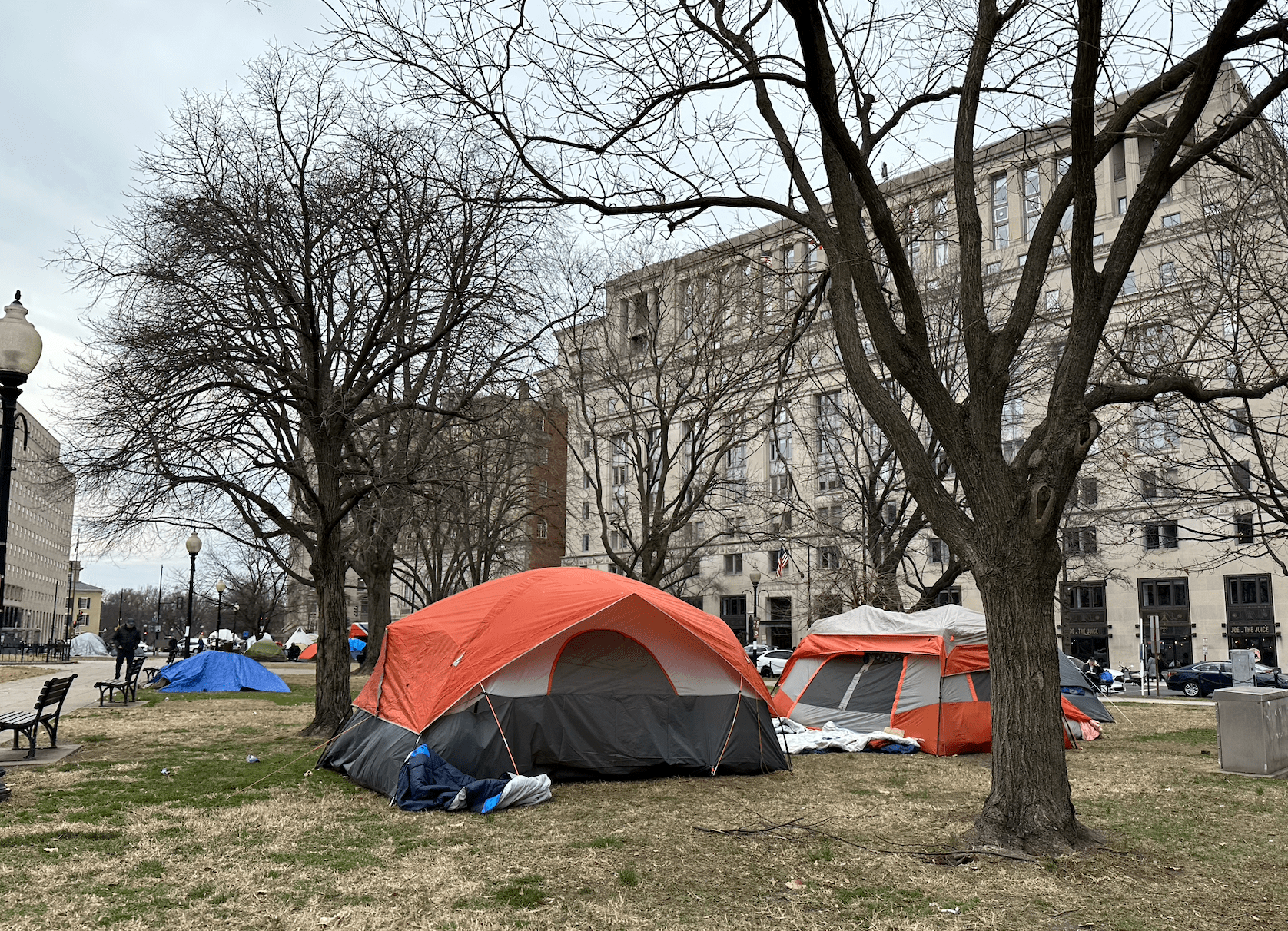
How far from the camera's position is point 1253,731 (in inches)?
427

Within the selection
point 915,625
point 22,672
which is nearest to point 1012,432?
point 915,625

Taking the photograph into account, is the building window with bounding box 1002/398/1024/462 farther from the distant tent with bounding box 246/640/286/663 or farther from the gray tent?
the distant tent with bounding box 246/640/286/663

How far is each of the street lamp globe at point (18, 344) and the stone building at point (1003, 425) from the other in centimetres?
671

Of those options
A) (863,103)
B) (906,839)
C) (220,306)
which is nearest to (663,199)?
(863,103)

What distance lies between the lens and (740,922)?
532 centimetres

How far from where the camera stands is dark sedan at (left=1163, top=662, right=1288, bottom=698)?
32.3 metres

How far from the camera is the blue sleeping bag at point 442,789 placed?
329 inches

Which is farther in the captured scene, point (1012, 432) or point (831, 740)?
point (1012, 432)

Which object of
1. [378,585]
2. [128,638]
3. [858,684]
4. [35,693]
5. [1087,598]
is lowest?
[35,693]

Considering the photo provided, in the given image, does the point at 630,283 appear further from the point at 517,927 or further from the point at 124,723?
the point at 517,927

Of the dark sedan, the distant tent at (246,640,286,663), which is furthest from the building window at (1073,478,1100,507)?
the distant tent at (246,640,286,663)

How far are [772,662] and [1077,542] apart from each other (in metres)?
15.8

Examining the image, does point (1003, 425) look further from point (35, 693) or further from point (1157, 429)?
point (35, 693)

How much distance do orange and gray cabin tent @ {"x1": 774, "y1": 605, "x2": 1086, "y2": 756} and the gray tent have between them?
222 cm
